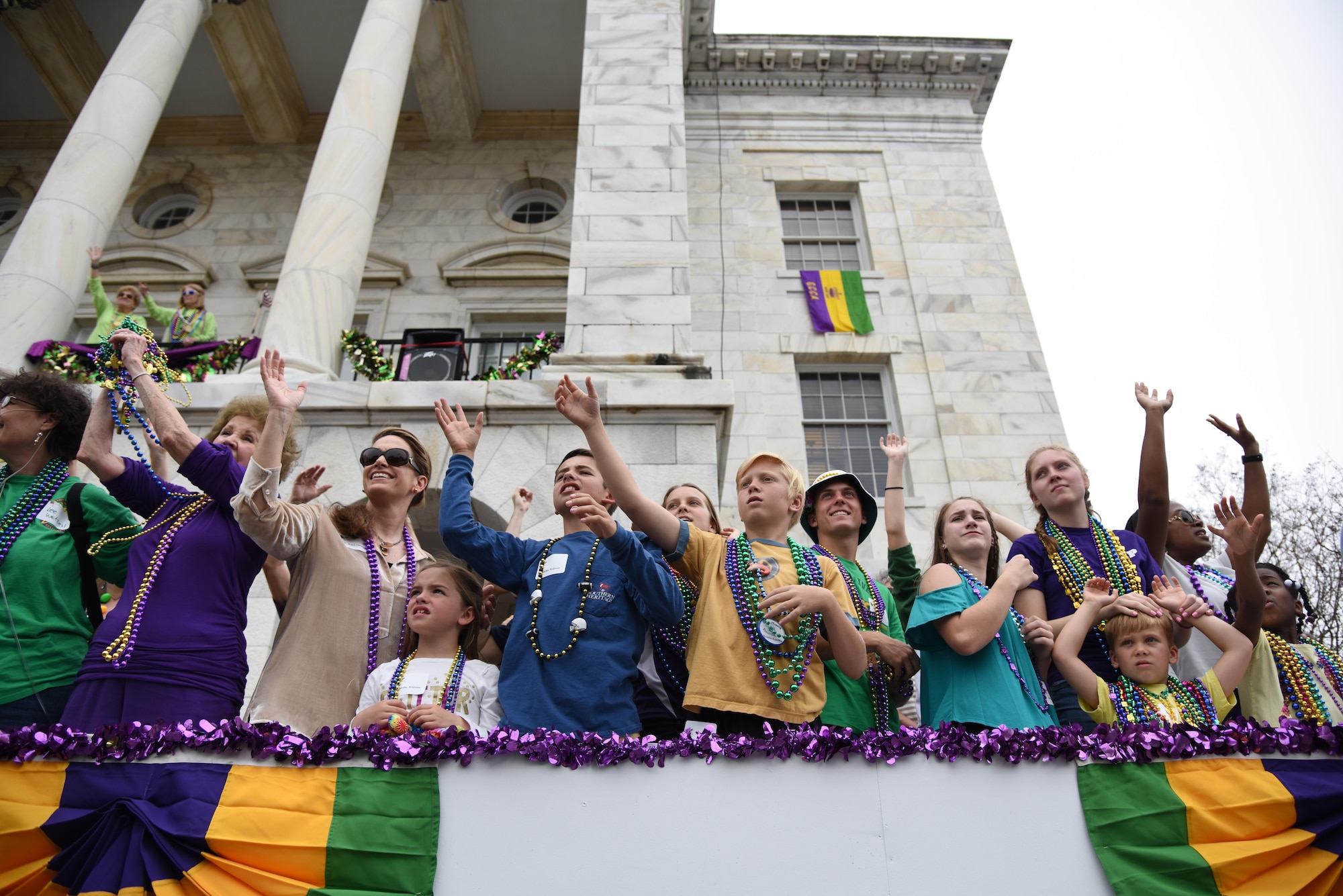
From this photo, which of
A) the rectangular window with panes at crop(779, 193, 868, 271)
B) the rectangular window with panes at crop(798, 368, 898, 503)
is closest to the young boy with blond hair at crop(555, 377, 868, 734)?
the rectangular window with panes at crop(798, 368, 898, 503)

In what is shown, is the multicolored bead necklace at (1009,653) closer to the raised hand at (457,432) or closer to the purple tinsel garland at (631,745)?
the purple tinsel garland at (631,745)

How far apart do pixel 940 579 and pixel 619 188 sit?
A: 6.87 m

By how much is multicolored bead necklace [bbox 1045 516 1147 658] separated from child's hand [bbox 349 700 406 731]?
3.16 metres

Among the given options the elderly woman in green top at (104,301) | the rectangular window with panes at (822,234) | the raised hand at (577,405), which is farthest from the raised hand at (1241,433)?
the elderly woman in green top at (104,301)

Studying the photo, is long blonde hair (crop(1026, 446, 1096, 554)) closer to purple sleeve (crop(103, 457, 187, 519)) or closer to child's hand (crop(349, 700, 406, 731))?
child's hand (crop(349, 700, 406, 731))

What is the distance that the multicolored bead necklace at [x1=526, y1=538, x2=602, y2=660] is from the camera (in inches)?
131

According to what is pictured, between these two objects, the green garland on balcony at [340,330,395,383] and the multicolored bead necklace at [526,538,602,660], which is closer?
the multicolored bead necklace at [526,538,602,660]

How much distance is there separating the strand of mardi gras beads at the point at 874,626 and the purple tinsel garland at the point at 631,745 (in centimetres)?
74

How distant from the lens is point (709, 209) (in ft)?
45.9

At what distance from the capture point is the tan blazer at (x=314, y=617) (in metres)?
3.31

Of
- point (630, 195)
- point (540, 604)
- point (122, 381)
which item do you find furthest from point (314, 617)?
point (630, 195)

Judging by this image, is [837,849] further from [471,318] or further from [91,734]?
[471,318]

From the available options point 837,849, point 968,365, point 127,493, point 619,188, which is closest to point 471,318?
point 619,188

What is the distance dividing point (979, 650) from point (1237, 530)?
5.38ft
